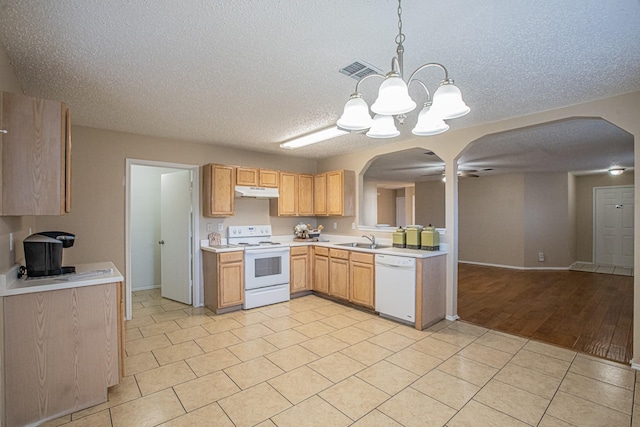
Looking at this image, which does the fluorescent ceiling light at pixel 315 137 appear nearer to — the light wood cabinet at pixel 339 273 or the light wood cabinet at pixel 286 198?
the light wood cabinet at pixel 286 198

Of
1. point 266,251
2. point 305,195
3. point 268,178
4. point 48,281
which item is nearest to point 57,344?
point 48,281

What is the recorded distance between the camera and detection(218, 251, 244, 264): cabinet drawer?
13.7 feet

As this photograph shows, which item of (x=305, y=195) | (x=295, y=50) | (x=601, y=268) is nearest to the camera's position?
(x=295, y=50)

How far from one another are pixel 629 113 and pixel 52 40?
459cm

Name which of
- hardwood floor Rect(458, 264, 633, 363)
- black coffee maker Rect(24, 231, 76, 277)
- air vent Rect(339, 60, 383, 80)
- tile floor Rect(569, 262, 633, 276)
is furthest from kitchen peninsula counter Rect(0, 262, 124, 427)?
tile floor Rect(569, 262, 633, 276)

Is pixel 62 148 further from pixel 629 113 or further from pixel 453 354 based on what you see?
pixel 629 113

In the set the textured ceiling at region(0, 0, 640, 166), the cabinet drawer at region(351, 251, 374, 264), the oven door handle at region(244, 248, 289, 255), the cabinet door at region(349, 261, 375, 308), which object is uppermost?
the textured ceiling at region(0, 0, 640, 166)

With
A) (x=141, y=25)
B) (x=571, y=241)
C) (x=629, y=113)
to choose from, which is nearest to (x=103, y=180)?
(x=141, y=25)

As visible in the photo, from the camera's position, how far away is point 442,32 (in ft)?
6.07

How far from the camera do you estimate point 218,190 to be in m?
4.51

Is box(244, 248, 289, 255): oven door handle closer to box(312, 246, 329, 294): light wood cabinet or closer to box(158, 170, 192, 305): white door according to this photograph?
box(312, 246, 329, 294): light wood cabinet

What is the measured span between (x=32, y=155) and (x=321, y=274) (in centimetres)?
382

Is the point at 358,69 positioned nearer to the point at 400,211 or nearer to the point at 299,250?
the point at 299,250

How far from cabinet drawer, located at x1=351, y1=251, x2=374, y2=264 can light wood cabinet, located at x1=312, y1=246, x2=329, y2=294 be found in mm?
609
